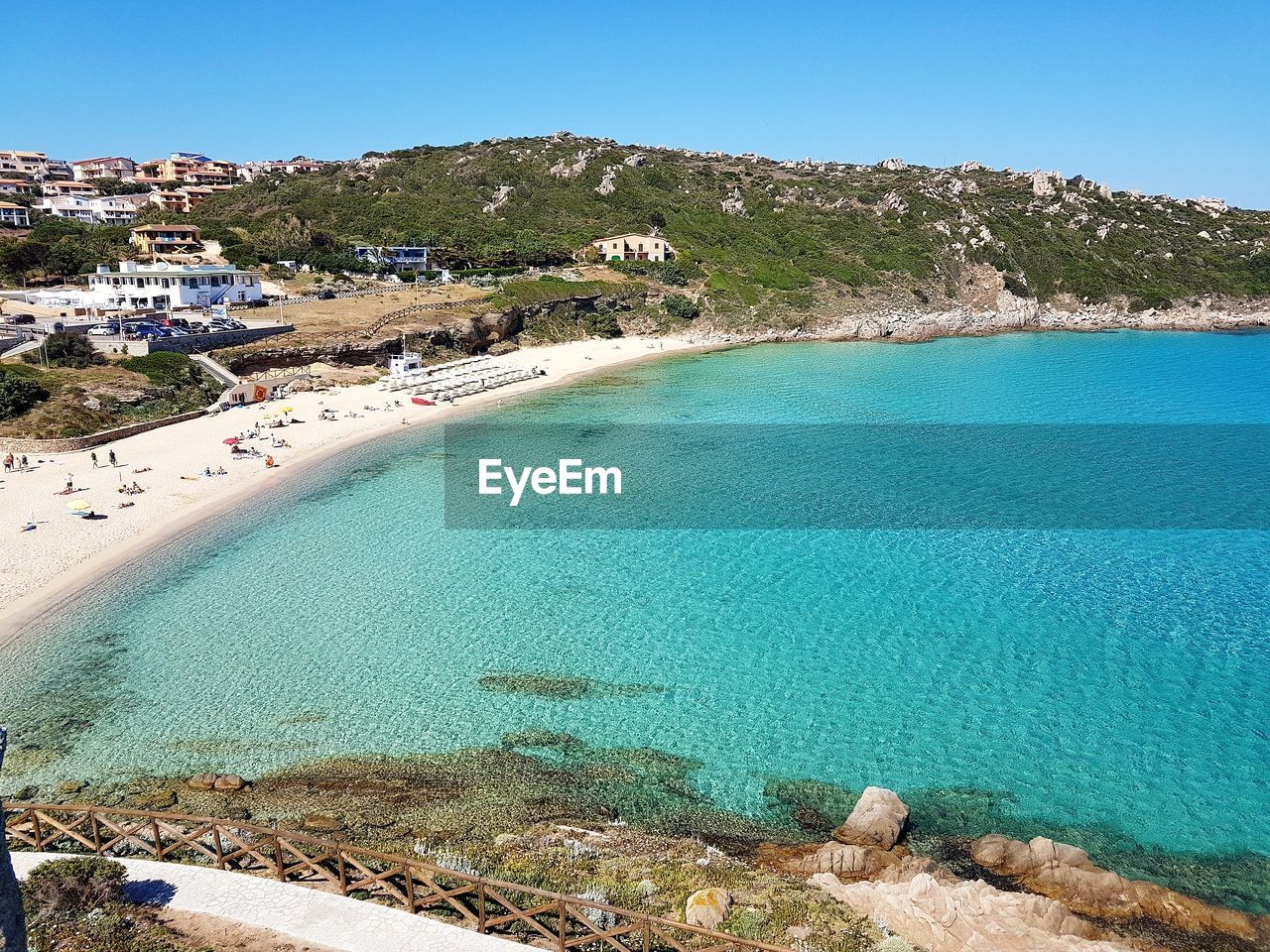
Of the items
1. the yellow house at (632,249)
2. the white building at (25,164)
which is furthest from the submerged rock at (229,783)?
the white building at (25,164)

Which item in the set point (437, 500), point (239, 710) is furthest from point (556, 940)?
point (437, 500)

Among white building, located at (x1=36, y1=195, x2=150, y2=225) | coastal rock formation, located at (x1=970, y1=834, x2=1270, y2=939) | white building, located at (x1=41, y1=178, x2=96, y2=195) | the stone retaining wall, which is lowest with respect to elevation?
coastal rock formation, located at (x1=970, y1=834, x2=1270, y2=939)

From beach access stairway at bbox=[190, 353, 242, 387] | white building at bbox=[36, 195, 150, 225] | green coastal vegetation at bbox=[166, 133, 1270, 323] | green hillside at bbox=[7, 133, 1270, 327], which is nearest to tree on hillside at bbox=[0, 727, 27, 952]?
beach access stairway at bbox=[190, 353, 242, 387]

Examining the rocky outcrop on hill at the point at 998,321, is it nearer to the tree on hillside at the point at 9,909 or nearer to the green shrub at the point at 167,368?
the green shrub at the point at 167,368

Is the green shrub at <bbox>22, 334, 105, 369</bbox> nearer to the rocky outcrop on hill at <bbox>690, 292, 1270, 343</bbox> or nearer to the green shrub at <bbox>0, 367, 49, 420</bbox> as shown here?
the green shrub at <bbox>0, 367, 49, 420</bbox>

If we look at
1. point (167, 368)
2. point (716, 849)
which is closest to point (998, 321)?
point (167, 368)

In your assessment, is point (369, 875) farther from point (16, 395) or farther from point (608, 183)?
point (608, 183)
